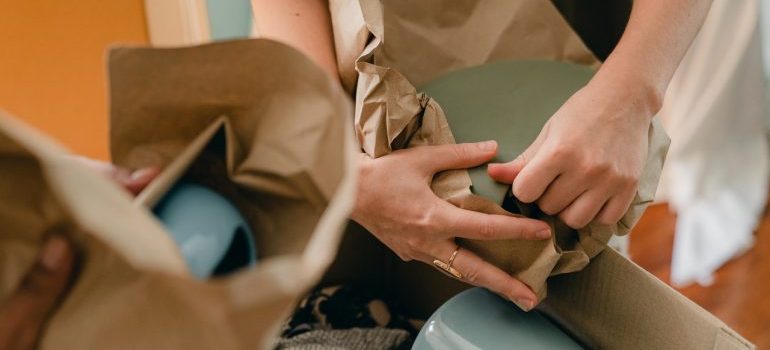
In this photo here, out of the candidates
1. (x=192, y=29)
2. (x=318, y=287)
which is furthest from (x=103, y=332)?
(x=192, y=29)

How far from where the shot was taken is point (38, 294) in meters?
0.29

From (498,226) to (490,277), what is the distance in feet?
0.16

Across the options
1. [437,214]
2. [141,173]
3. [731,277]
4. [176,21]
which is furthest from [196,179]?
[731,277]

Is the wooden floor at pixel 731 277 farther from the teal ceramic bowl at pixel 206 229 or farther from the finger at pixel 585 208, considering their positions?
the teal ceramic bowl at pixel 206 229

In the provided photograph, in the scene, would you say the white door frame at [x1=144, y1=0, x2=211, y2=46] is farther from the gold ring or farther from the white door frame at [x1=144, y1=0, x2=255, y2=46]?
the gold ring

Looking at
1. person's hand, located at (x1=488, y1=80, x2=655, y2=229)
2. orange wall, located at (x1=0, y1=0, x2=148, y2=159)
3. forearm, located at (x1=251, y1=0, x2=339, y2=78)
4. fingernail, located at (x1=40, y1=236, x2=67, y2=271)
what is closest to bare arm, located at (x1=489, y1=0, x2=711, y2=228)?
person's hand, located at (x1=488, y1=80, x2=655, y2=229)

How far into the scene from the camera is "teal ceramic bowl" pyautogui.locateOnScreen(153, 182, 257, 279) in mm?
314

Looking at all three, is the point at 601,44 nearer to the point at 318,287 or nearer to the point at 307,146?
the point at 318,287

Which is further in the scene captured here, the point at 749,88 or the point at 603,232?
the point at 749,88

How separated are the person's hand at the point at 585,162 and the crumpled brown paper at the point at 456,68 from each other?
0.02 meters

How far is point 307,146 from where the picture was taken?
0.32 meters

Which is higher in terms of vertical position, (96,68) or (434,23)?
(434,23)

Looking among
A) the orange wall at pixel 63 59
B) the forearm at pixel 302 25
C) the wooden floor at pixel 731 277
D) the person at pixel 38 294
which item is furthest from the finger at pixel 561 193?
the orange wall at pixel 63 59

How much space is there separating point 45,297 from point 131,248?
0.25ft
